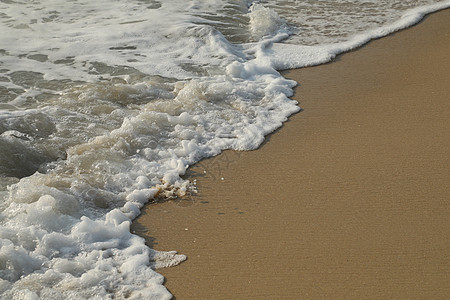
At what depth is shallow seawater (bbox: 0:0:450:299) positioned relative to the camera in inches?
123

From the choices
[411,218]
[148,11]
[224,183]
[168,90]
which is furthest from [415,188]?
[148,11]

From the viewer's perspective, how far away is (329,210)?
3.52 m

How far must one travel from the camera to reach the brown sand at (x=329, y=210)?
2.97m

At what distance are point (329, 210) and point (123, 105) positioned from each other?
2.25 m

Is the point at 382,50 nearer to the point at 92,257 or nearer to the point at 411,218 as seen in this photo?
the point at 411,218

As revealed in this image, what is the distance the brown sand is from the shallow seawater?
19cm

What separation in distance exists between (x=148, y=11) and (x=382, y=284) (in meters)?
5.59

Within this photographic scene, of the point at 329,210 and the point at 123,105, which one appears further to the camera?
the point at 123,105

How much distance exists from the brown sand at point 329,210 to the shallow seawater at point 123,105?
19 centimetres

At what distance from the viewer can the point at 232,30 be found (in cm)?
696

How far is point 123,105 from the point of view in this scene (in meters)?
4.93

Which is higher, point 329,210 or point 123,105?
point 123,105

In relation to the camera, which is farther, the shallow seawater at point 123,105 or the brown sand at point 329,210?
the shallow seawater at point 123,105

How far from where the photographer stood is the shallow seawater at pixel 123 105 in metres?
3.13
